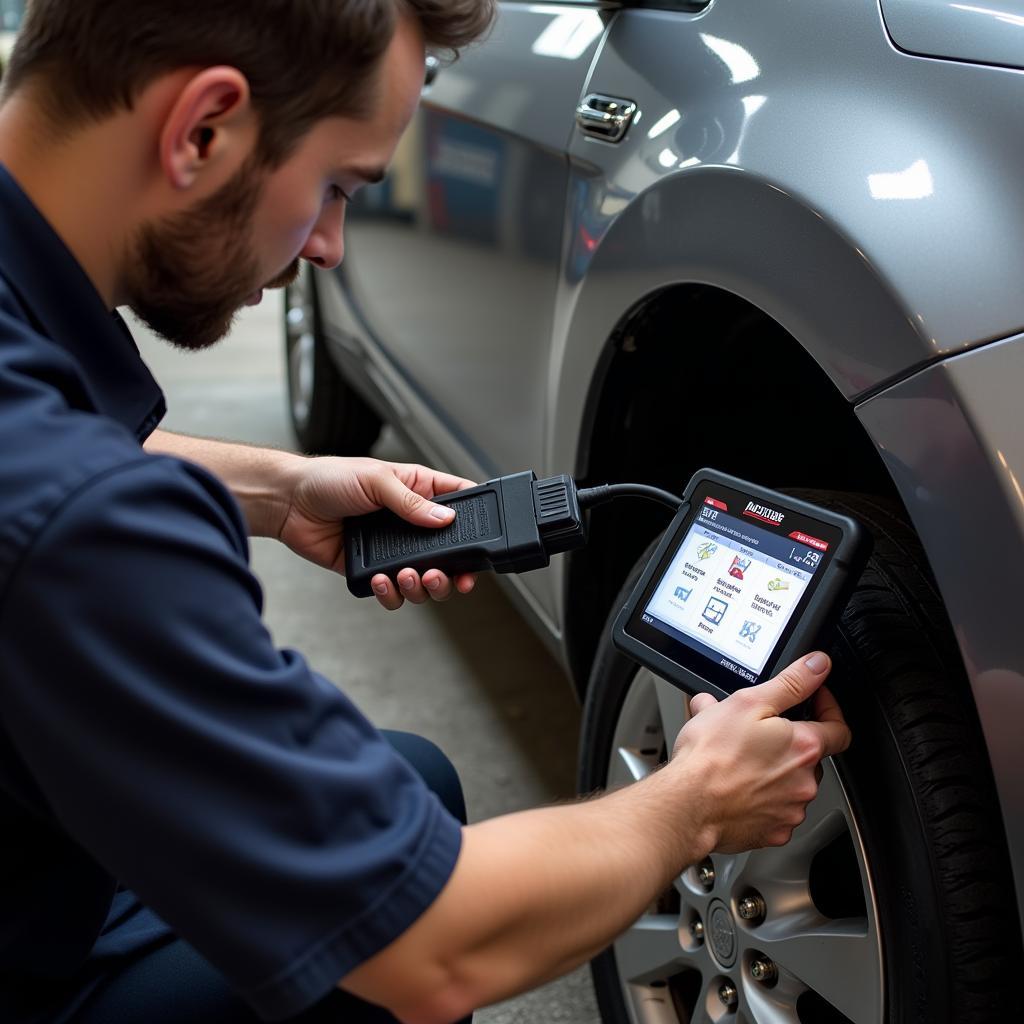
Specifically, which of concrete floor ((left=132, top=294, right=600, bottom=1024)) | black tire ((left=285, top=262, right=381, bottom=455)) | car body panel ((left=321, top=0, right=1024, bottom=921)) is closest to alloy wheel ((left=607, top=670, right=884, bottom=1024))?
car body panel ((left=321, top=0, right=1024, bottom=921))

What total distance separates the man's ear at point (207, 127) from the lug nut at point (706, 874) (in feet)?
2.47

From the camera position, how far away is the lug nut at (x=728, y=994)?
1.20m

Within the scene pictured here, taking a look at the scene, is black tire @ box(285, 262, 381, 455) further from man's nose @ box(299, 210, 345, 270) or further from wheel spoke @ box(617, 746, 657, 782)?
man's nose @ box(299, 210, 345, 270)

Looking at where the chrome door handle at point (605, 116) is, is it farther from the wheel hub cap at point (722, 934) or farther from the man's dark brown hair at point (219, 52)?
the wheel hub cap at point (722, 934)

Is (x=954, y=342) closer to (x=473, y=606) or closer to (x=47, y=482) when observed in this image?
(x=47, y=482)

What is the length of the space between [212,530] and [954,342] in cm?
51

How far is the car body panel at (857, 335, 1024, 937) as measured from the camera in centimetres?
85

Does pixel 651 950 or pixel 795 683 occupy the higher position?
Result: pixel 795 683

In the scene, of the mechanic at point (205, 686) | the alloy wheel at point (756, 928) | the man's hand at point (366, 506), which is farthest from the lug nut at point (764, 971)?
the man's hand at point (366, 506)

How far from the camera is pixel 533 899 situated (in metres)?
0.82

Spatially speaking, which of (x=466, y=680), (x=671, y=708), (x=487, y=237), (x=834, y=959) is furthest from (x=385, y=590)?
(x=466, y=680)

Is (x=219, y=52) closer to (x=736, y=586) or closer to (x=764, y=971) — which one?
(x=736, y=586)

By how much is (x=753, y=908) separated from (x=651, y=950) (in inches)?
7.9

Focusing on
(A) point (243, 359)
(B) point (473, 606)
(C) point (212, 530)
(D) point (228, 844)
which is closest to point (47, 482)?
(C) point (212, 530)
